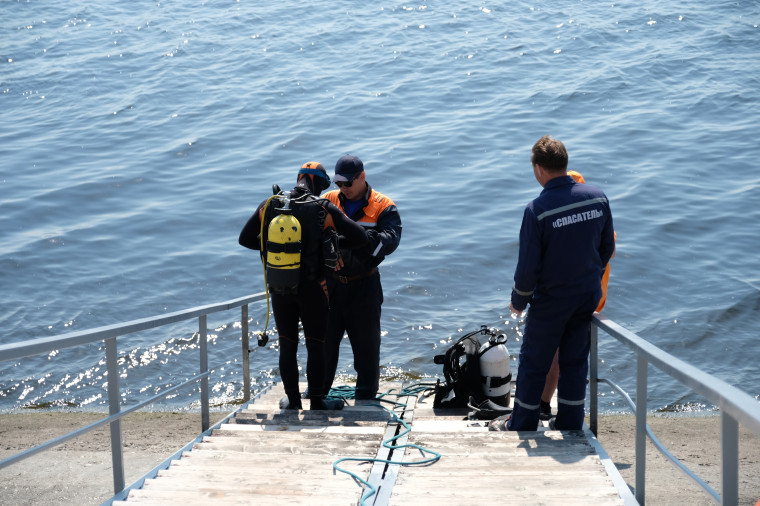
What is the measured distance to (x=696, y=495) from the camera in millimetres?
6043

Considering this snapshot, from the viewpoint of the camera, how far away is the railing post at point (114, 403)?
13.3 feet

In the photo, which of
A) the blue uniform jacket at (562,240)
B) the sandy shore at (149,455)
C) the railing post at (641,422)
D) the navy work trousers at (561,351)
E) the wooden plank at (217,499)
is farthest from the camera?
the sandy shore at (149,455)

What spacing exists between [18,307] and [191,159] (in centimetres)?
708

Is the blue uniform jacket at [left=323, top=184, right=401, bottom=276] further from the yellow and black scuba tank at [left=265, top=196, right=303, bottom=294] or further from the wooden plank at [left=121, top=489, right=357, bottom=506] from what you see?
the wooden plank at [left=121, top=489, right=357, bottom=506]

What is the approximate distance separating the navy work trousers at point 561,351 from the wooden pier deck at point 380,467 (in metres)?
0.14

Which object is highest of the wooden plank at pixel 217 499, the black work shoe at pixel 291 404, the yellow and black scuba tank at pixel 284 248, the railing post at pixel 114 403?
the yellow and black scuba tank at pixel 284 248

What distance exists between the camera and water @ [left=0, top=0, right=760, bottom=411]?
10828 millimetres

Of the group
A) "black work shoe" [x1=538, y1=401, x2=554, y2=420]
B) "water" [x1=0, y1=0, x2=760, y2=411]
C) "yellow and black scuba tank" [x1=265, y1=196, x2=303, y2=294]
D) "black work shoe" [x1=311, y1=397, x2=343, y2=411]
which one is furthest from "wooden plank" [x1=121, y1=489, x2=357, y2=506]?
"water" [x1=0, y1=0, x2=760, y2=411]

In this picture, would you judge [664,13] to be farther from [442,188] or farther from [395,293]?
[395,293]

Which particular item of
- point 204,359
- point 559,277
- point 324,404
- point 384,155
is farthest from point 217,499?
point 384,155

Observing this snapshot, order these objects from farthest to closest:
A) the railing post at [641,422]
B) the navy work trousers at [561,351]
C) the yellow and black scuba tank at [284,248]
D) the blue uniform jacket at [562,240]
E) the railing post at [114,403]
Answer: the yellow and black scuba tank at [284,248], the navy work trousers at [561,351], the blue uniform jacket at [562,240], the railing post at [114,403], the railing post at [641,422]

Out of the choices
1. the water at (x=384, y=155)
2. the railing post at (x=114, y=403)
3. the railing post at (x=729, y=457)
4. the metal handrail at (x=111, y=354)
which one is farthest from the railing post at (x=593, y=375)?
the water at (x=384, y=155)

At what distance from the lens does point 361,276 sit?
20.7ft

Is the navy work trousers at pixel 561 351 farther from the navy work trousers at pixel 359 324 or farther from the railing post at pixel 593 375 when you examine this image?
the navy work trousers at pixel 359 324
